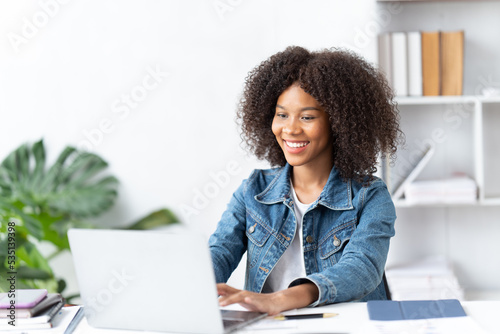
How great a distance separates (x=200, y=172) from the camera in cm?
291

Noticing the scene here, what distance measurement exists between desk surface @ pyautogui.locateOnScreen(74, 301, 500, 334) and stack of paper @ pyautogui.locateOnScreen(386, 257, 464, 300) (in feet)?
4.03

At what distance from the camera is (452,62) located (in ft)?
8.51

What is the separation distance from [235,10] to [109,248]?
1.91 m

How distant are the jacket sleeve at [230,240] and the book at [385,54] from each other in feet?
3.66

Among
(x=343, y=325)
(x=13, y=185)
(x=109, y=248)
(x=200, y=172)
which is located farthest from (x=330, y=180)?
(x=13, y=185)

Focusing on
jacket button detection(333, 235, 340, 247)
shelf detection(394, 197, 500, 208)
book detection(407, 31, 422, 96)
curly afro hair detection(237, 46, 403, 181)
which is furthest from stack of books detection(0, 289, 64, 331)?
book detection(407, 31, 422, 96)

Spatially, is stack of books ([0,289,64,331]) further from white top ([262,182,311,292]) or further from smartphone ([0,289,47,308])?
white top ([262,182,311,292])

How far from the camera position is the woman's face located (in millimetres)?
1630

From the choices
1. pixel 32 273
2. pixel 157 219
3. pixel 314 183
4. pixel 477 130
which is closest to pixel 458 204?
pixel 477 130

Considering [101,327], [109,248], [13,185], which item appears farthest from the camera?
[13,185]

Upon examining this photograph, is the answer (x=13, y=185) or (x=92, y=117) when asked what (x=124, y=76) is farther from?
(x=13, y=185)

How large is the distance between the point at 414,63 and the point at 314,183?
111 cm

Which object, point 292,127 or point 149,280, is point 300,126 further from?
point 149,280

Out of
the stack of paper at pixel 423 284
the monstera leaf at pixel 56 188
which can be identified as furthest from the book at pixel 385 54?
the monstera leaf at pixel 56 188
